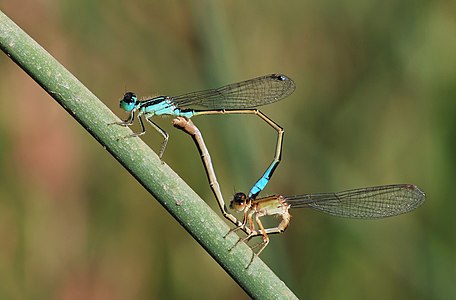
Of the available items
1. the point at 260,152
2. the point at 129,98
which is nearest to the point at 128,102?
the point at 129,98

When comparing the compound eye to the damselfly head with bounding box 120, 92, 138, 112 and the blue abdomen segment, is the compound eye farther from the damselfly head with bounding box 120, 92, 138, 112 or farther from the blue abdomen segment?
the blue abdomen segment

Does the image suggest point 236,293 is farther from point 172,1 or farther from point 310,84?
point 172,1

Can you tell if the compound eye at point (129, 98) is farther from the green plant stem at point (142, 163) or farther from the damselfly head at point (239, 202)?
the green plant stem at point (142, 163)

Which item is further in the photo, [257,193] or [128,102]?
[257,193]

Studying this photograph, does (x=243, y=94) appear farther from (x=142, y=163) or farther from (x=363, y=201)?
(x=142, y=163)

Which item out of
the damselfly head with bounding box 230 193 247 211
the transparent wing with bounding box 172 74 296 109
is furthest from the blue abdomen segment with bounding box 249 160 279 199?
the transparent wing with bounding box 172 74 296 109

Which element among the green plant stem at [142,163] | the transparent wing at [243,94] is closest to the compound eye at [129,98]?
the transparent wing at [243,94]

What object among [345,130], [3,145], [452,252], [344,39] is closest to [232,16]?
[344,39]
